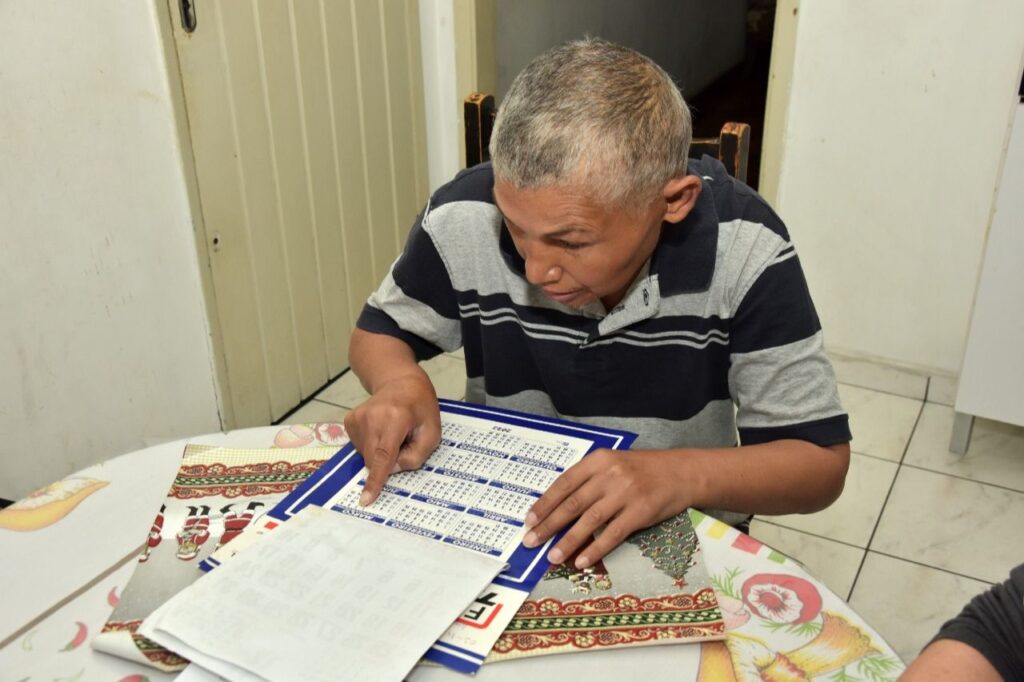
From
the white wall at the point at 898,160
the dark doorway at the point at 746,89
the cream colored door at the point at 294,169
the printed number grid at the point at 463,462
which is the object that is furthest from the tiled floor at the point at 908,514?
the dark doorway at the point at 746,89

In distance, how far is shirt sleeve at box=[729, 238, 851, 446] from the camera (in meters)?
0.97

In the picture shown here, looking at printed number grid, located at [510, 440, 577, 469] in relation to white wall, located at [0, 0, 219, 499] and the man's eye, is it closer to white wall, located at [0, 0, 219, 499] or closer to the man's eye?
the man's eye

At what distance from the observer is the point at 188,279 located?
6.72 ft

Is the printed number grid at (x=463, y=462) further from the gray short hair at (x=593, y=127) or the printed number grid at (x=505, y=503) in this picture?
the gray short hair at (x=593, y=127)

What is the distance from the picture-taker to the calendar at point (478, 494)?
29.1 inches

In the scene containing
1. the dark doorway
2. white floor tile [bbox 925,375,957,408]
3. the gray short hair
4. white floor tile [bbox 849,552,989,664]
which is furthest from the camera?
the dark doorway

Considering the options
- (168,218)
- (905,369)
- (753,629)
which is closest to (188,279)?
(168,218)

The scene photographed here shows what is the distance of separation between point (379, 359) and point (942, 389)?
191 centimetres

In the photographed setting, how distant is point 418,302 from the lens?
118 centimetres

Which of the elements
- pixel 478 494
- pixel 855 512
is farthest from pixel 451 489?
pixel 855 512

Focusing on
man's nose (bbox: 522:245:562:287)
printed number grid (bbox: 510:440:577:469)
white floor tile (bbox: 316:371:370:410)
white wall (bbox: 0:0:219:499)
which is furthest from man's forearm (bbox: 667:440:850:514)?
white floor tile (bbox: 316:371:370:410)

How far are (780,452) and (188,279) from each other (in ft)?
5.03

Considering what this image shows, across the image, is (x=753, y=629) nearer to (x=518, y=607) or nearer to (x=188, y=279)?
(x=518, y=607)

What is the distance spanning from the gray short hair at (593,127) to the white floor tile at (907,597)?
125 cm
